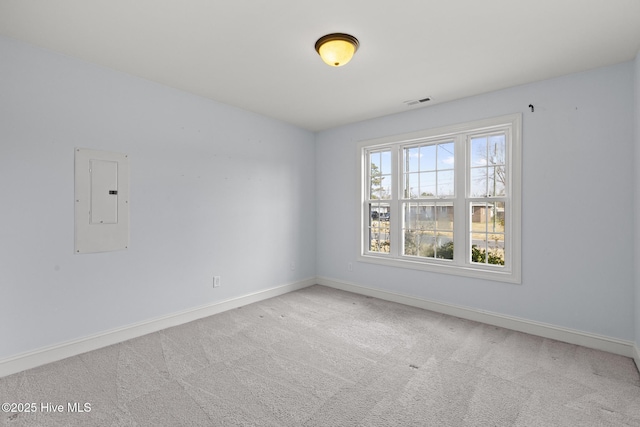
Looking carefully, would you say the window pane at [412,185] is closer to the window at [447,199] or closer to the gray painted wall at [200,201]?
the window at [447,199]

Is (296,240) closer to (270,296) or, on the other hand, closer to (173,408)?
(270,296)

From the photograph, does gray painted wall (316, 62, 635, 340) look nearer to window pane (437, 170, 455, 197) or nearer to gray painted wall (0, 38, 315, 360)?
window pane (437, 170, 455, 197)

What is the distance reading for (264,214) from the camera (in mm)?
4461

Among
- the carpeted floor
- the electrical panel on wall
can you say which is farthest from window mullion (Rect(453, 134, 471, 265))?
the electrical panel on wall

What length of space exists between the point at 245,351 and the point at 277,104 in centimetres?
291

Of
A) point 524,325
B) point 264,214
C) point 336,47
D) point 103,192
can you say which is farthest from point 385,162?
point 103,192

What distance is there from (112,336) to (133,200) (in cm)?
132

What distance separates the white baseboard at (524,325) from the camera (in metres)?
2.80

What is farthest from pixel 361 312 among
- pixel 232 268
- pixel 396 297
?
pixel 232 268

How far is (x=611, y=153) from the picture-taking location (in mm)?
2836

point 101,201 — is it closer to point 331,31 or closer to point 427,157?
point 331,31

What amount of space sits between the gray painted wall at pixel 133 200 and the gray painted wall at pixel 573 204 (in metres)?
2.69

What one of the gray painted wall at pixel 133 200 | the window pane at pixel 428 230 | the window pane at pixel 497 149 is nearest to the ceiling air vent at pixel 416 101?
the window pane at pixel 497 149

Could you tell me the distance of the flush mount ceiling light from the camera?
2.38m
